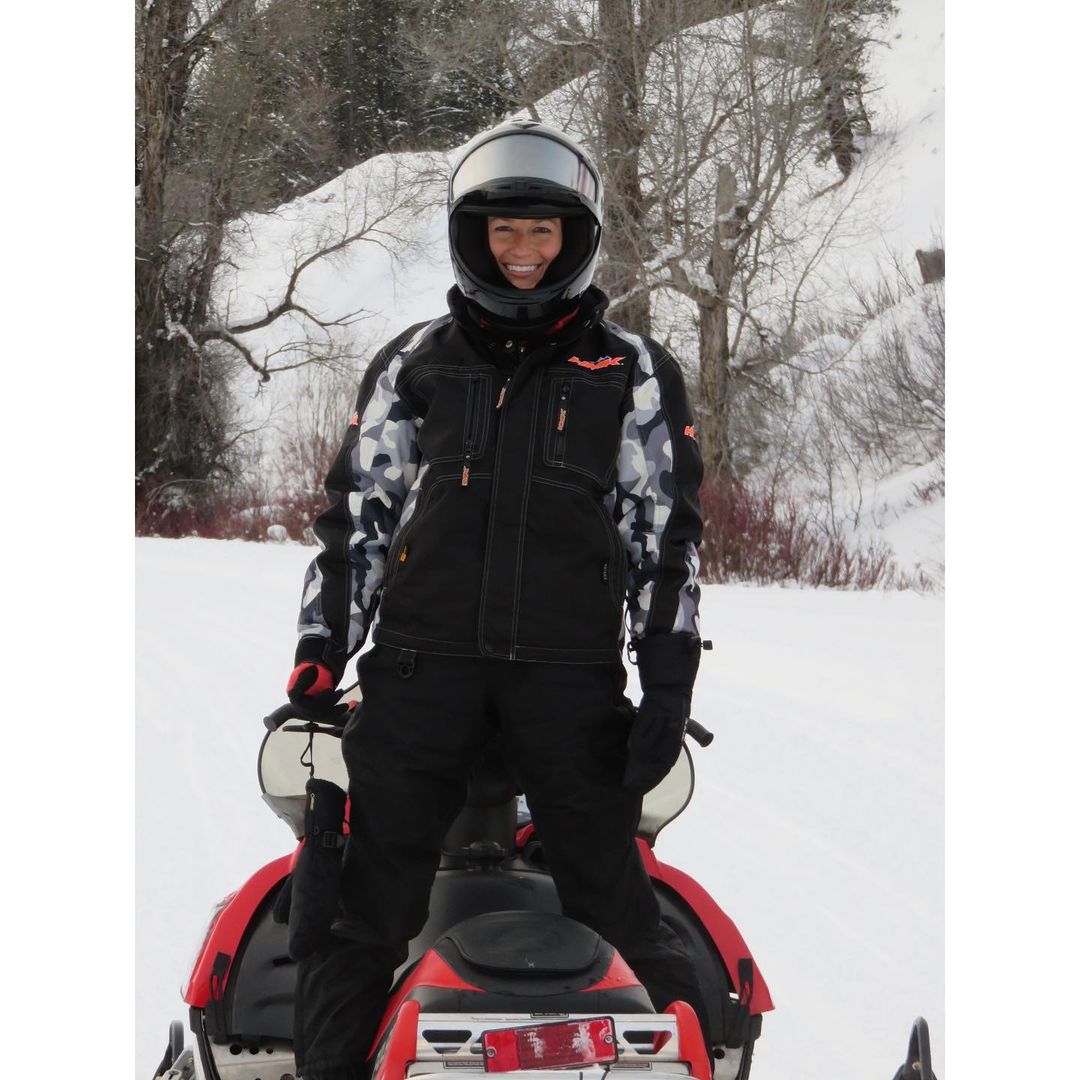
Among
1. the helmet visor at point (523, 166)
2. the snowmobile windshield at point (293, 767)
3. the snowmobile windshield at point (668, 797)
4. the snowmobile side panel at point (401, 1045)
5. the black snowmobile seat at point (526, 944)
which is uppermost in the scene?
the helmet visor at point (523, 166)

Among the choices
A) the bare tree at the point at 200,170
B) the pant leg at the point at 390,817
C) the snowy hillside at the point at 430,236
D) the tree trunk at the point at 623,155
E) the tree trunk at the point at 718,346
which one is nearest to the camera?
the pant leg at the point at 390,817

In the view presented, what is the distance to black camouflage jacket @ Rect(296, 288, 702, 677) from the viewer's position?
1.69 m

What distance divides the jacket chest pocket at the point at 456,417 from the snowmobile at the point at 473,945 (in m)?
0.43

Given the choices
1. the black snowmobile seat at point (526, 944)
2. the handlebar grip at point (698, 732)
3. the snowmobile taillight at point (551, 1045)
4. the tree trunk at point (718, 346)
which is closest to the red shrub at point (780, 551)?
the tree trunk at point (718, 346)

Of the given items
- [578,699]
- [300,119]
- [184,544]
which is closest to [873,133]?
[300,119]

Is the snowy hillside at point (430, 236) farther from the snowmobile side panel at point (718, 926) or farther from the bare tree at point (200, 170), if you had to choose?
the snowmobile side panel at point (718, 926)

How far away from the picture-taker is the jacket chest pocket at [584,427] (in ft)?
5.62

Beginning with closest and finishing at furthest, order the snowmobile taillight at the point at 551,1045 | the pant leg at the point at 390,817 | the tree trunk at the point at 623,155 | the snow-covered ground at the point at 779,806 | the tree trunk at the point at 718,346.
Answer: the snowmobile taillight at the point at 551,1045 → the pant leg at the point at 390,817 → the snow-covered ground at the point at 779,806 → the tree trunk at the point at 623,155 → the tree trunk at the point at 718,346

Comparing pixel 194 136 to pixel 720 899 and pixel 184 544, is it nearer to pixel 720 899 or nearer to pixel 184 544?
pixel 184 544

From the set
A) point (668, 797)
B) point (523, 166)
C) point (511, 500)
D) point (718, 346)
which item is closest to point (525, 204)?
point (523, 166)

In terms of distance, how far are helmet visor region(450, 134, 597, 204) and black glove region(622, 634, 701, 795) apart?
653mm

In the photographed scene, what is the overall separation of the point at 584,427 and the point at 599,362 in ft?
0.35

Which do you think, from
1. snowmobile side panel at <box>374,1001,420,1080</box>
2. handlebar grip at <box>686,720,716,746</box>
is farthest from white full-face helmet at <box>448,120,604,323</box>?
snowmobile side panel at <box>374,1001,420,1080</box>

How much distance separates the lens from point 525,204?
177 centimetres
